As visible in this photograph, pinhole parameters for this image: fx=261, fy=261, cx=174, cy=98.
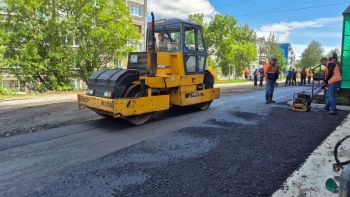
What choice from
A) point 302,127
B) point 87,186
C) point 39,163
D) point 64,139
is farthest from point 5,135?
point 302,127

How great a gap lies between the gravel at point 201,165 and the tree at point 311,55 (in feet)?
221

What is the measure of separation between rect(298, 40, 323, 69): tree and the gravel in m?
67.3

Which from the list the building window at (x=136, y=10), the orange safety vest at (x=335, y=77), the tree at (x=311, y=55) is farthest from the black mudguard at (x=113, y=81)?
the tree at (x=311, y=55)

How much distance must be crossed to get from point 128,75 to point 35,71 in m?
11.3

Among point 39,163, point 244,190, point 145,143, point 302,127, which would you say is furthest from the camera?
point 302,127

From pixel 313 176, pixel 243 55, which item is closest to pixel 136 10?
pixel 243 55

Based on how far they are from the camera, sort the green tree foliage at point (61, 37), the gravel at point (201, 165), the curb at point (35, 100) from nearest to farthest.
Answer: the gravel at point (201, 165) → the curb at point (35, 100) → the green tree foliage at point (61, 37)

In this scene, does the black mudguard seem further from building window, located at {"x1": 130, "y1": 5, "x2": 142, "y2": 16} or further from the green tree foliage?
building window, located at {"x1": 130, "y1": 5, "x2": 142, "y2": 16}

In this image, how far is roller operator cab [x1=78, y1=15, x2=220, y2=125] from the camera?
5.87 metres

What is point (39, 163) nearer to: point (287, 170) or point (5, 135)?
point (5, 135)

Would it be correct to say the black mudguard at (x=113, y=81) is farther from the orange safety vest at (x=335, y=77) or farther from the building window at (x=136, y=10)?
the building window at (x=136, y=10)

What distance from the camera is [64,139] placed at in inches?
201

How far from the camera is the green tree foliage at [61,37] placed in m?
14.5

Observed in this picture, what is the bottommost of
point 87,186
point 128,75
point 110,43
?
point 87,186
